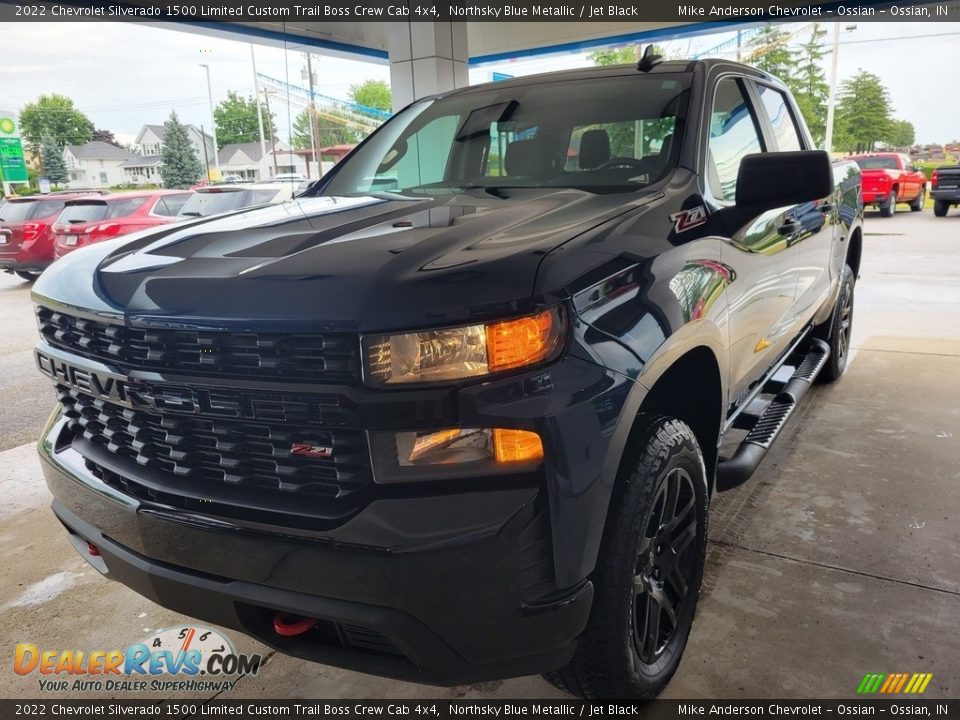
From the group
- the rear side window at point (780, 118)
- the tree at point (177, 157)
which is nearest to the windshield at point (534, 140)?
→ the rear side window at point (780, 118)

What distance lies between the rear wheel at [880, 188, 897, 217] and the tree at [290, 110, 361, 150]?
14235mm

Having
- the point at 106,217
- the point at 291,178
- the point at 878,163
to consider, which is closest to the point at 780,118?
the point at 106,217

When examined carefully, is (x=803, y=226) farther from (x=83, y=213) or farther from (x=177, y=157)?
(x=177, y=157)

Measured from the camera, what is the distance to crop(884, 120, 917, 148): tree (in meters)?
41.0

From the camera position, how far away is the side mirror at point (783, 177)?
2.16 meters

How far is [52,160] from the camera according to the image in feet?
103

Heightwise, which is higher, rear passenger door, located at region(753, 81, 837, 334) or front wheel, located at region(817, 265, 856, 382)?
rear passenger door, located at region(753, 81, 837, 334)

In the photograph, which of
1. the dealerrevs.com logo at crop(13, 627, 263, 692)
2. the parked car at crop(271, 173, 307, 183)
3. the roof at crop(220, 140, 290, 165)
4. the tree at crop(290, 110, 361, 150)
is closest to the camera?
the dealerrevs.com logo at crop(13, 627, 263, 692)

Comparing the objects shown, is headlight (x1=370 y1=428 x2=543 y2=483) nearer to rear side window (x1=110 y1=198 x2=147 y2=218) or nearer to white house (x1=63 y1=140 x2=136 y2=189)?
rear side window (x1=110 y1=198 x2=147 y2=218)

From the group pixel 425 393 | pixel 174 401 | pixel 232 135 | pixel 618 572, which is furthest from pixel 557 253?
pixel 232 135

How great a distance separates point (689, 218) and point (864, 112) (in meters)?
44.0

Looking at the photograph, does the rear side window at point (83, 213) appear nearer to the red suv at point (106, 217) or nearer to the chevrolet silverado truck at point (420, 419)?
the red suv at point (106, 217)

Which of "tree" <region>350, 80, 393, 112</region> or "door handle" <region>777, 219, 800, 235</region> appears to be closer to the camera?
"door handle" <region>777, 219, 800, 235</region>

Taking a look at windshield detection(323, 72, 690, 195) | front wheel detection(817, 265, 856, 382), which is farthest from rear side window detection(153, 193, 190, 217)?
front wheel detection(817, 265, 856, 382)
